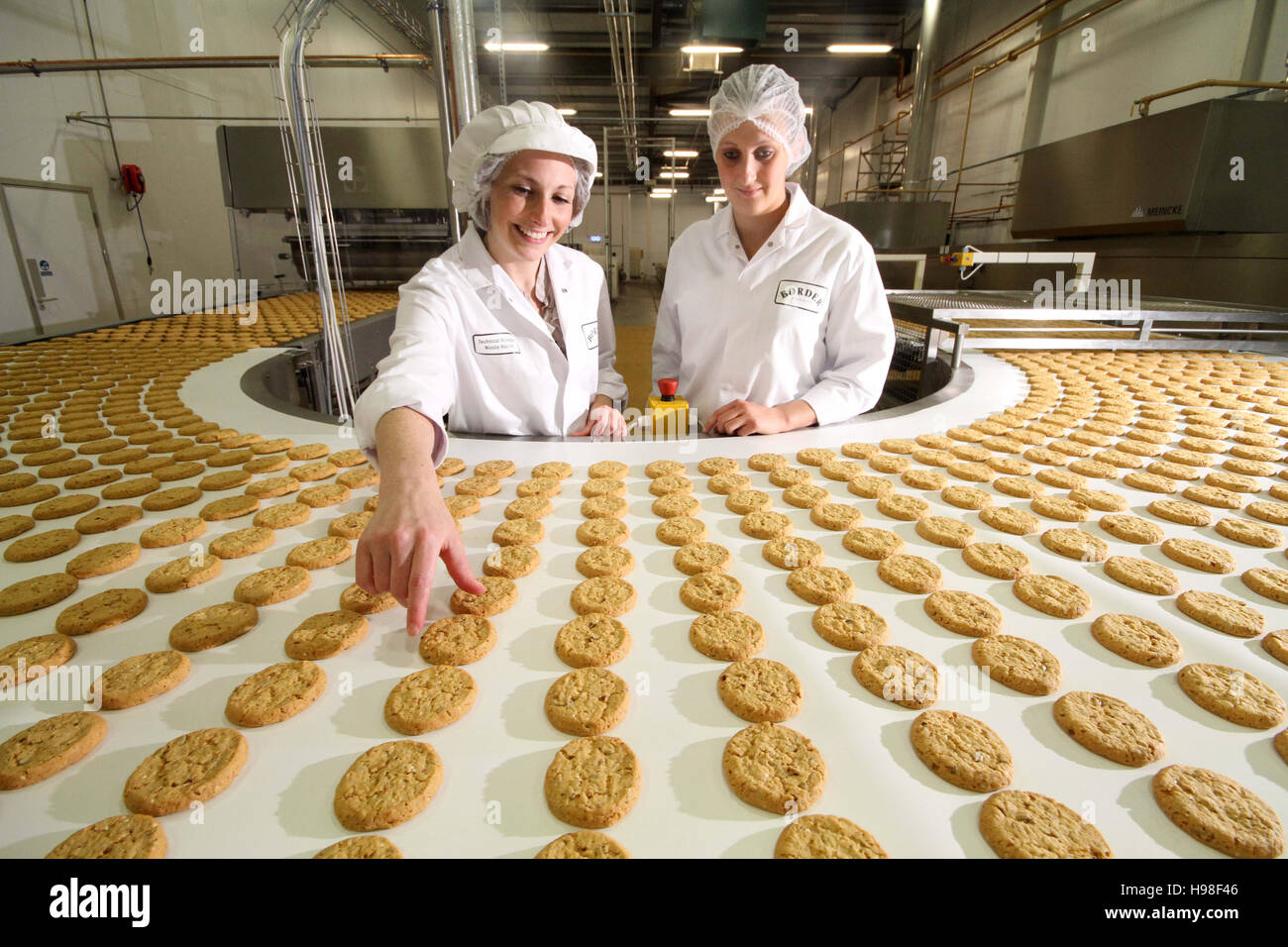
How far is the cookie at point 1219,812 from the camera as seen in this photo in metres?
0.60

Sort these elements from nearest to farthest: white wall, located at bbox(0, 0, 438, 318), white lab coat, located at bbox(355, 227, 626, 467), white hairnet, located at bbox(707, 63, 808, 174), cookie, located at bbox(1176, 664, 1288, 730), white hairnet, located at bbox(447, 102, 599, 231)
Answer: cookie, located at bbox(1176, 664, 1288, 730) → white hairnet, located at bbox(447, 102, 599, 231) → white lab coat, located at bbox(355, 227, 626, 467) → white hairnet, located at bbox(707, 63, 808, 174) → white wall, located at bbox(0, 0, 438, 318)

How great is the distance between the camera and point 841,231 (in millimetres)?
2047

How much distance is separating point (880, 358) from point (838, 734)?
5.23 feet

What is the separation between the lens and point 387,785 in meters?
0.66

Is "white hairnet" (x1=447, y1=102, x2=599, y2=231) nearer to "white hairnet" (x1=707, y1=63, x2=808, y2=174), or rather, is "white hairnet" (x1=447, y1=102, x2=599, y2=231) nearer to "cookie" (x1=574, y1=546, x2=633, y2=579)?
"white hairnet" (x1=707, y1=63, x2=808, y2=174)

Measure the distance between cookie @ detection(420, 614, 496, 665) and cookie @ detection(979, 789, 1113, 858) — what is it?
686 mm

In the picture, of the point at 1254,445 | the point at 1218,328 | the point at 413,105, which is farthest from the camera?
the point at 413,105

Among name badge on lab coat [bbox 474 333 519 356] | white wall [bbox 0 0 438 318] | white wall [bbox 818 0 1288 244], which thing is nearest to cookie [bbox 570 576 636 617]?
name badge on lab coat [bbox 474 333 519 356]

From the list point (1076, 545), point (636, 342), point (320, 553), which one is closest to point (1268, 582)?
point (1076, 545)

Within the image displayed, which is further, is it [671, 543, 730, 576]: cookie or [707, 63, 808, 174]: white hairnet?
[707, 63, 808, 174]: white hairnet

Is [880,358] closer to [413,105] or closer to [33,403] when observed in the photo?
[33,403]

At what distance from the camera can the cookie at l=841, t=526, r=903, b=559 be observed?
3.73 feet

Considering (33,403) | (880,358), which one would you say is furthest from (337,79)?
(880,358)

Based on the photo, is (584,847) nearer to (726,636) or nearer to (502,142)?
(726,636)
